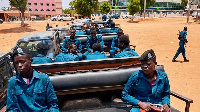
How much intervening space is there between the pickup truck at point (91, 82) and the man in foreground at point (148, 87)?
46 cm

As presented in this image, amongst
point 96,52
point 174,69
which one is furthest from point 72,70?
point 174,69

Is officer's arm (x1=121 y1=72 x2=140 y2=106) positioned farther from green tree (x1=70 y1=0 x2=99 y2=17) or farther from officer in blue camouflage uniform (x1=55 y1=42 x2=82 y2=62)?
green tree (x1=70 y1=0 x2=99 y2=17)

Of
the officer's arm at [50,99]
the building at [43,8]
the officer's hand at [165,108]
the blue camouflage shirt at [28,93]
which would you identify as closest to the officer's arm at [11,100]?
the blue camouflage shirt at [28,93]

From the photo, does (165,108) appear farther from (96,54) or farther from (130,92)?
(96,54)

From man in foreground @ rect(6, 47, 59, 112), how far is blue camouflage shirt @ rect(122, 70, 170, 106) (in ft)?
4.07

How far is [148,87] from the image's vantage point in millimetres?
2910

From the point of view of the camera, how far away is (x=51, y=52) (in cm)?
629

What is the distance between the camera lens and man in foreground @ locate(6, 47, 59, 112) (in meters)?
2.33

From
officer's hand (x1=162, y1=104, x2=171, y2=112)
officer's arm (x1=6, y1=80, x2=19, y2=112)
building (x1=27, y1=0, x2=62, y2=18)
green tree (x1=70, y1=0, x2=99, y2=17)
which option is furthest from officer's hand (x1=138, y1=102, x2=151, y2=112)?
building (x1=27, y1=0, x2=62, y2=18)

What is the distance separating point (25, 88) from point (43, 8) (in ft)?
260

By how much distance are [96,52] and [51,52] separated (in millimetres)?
2372

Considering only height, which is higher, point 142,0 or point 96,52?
point 142,0

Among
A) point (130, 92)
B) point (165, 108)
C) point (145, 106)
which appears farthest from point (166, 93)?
point (130, 92)

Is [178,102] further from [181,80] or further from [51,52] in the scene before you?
[51,52]
